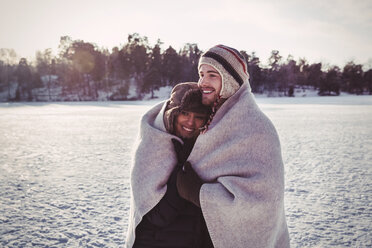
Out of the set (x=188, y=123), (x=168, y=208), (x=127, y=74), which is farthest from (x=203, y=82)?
(x=127, y=74)

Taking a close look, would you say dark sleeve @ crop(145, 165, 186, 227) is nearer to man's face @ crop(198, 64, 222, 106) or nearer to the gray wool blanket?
the gray wool blanket

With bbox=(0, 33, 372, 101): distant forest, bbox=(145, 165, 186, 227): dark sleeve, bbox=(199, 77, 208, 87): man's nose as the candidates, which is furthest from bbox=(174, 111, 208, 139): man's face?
bbox=(0, 33, 372, 101): distant forest

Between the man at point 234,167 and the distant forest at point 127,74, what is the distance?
49.5 metres

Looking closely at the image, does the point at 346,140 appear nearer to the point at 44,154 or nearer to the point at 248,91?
the point at 248,91

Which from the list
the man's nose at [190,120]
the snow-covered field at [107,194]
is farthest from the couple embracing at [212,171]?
the snow-covered field at [107,194]

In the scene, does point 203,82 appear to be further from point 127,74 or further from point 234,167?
point 127,74

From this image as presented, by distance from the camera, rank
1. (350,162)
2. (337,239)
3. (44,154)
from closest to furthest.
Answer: (337,239) < (350,162) < (44,154)

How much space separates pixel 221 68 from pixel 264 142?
581 millimetres

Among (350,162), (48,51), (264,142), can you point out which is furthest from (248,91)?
(48,51)

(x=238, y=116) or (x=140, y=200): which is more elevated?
(x=238, y=116)

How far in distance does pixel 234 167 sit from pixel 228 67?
688 mm

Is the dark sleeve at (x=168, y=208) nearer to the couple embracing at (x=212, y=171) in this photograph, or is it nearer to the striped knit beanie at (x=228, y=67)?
the couple embracing at (x=212, y=171)

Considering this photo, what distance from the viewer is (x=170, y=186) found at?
171 centimetres

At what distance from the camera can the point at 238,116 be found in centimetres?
163
